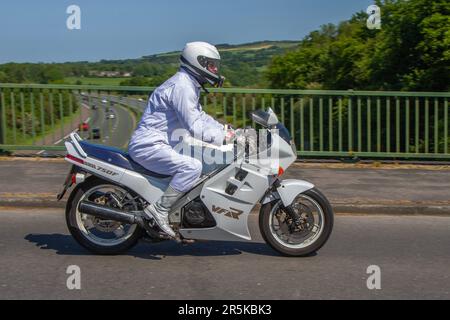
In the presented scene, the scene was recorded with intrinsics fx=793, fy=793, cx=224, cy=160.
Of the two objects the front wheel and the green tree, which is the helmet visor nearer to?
the front wheel

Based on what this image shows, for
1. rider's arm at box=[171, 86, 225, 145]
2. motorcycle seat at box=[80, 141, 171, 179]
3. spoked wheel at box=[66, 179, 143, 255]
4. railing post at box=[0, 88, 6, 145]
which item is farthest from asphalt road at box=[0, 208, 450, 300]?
railing post at box=[0, 88, 6, 145]

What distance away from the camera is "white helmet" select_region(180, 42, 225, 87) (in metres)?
A: 6.68

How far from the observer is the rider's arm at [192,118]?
6578 millimetres

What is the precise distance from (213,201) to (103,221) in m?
1.01

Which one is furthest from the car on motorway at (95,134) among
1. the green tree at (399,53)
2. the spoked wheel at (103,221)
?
the green tree at (399,53)

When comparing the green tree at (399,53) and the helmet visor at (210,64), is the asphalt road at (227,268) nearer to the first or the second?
the helmet visor at (210,64)

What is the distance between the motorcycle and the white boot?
0.18ft

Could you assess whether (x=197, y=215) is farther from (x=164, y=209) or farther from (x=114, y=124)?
(x=114, y=124)

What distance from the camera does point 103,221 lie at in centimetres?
697

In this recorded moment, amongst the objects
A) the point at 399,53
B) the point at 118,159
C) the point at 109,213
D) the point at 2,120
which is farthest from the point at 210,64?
the point at 399,53

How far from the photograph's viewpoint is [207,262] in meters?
6.83

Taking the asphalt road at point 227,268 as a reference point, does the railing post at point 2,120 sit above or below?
above
